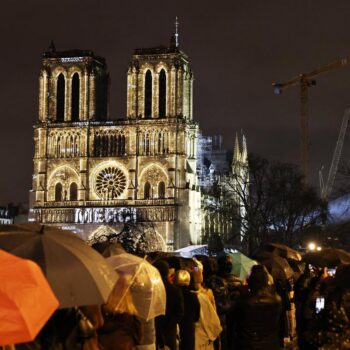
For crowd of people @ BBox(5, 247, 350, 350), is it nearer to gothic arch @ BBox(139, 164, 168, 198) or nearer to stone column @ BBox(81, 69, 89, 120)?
gothic arch @ BBox(139, 164, 168, 198)

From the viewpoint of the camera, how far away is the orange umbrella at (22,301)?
6559 millimetres

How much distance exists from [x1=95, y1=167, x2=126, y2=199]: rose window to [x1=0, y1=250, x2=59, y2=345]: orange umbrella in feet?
260

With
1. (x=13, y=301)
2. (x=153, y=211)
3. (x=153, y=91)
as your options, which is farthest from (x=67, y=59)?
(x=13, y=301)

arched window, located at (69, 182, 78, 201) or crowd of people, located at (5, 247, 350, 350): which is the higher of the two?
arched window, located at (69, 182, 78, 201)

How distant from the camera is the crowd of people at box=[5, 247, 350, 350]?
8.20 m

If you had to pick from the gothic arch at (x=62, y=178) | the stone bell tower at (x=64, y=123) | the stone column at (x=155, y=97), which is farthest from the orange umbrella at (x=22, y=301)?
the gothic arch at (x=62, y=178)

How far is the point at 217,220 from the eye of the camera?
301 ft

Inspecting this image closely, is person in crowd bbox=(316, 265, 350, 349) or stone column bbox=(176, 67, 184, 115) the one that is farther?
stone column bbox=(176, 67, 184, 115)

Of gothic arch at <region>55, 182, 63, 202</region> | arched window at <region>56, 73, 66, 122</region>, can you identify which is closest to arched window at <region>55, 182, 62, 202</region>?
gothic arch at <region>55, 182, 63, 202</region>

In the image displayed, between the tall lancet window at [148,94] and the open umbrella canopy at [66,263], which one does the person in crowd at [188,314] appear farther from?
the tall lancet window at [148,94]

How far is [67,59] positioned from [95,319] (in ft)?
268

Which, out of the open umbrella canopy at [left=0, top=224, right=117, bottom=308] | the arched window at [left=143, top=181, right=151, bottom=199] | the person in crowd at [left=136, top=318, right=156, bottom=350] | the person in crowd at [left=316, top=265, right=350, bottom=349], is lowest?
the person in crowd at [left=136, top=318, right=156, bottom=350]

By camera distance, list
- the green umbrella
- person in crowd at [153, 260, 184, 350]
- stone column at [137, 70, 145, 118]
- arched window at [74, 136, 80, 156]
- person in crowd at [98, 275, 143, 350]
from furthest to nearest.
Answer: arched window at [74, 136, 80, 156]
stone column at [137, 70, 145, 118]
the green umbrella
person in crowd at [153, 260, 184, 350]
person in crowd at [98, 275, 143, 350]

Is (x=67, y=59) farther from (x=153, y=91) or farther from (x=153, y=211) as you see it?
(x=153, y=211)
